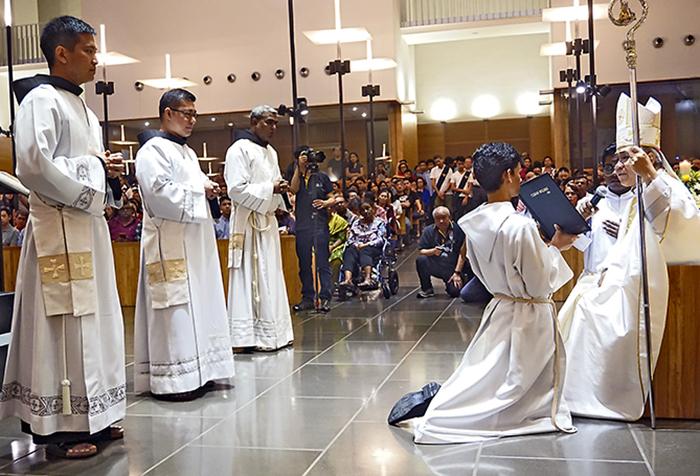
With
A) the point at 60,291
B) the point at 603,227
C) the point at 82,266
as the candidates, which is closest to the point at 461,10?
the point at 603,227

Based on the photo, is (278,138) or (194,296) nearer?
(194,296)

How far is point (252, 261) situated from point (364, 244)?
10.6ft

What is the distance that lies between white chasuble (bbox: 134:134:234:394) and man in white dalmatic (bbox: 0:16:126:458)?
29.9 inches

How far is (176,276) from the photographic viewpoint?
387 cm

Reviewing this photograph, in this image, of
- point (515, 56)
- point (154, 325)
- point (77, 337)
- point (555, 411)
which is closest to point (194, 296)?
point (154, 325)

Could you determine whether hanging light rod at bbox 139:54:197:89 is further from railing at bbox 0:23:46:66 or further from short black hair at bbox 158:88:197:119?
short black hair at bbox 158:88:197:119

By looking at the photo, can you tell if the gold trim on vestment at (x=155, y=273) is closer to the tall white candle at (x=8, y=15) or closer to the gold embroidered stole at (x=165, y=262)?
the gold embroidered stole at (x=165, y=262)

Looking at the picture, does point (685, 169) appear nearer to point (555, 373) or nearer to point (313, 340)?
point (555, 373)

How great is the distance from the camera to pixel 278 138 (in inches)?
426

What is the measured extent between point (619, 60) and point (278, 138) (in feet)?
22.6

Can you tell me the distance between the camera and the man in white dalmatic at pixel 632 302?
3102 millimetres

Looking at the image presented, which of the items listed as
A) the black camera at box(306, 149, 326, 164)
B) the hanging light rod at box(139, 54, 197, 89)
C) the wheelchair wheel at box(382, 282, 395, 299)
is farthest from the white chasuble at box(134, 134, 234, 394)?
the hanging light rod at box(139, 54, 197, 89)

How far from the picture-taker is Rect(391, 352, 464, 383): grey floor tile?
4.15 meters

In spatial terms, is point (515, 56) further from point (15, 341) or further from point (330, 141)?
point (15, 341)
